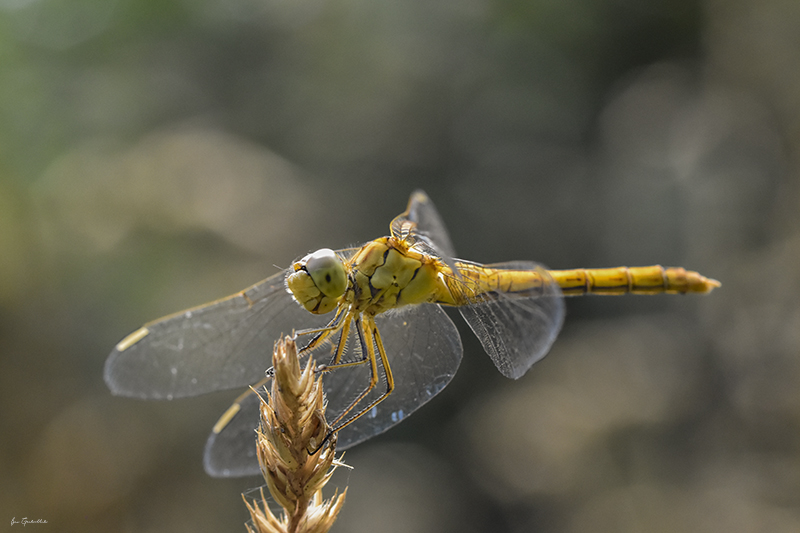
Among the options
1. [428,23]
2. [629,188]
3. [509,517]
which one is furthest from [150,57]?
[509,517]

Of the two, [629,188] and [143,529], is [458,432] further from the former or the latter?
[629,188]

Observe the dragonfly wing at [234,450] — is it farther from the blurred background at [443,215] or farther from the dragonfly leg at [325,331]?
the blurred background at [443,215]

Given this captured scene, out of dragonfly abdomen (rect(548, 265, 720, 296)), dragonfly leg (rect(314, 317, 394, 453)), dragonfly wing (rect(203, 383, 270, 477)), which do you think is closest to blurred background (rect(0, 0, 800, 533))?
dragonfly abdomen (rect(548, 265, 720, 296))

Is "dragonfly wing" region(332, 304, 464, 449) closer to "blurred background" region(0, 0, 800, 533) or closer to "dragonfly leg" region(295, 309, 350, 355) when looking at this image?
"dragonfly leg" region(295, 309, 350, 355)
